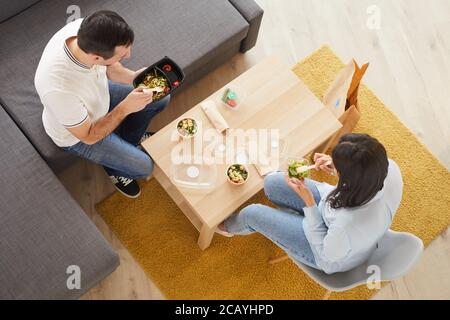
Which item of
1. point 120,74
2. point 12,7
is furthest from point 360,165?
point 12,7

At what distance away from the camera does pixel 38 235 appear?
6.77 ft

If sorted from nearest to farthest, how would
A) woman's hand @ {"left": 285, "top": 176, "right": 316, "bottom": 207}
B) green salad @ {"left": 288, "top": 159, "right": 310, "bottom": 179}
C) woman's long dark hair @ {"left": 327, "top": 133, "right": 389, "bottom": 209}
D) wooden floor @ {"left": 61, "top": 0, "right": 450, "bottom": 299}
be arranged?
woman's long dark hair @ {"left": 327, "top": 133, "right": 389, "bottom": 209}
woman's hand @ {"left": 285, "top": 176, "right": 316, "bottom": 207}
green salad @ {"left": 288, "top": 159, "right": 310, "bottom": 179}
wooden floor @ {"left": 61, "top": 0, "right": 450, "bottom": 299}

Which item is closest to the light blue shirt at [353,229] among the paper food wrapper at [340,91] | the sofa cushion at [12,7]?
the paper food wrapper at [340,91]

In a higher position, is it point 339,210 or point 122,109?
point 122,109

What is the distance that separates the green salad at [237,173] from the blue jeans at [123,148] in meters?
0.46

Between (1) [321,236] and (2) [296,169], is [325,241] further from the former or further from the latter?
(2) [296,169]

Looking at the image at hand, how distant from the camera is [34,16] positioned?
240 cm

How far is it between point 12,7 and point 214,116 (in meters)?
1.16

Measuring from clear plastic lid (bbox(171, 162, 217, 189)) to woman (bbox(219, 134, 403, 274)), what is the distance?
0.23 metres

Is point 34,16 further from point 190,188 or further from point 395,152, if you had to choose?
point 395,152

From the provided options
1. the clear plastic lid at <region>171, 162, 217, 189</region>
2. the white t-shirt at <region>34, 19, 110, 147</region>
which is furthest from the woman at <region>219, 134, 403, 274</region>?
the white t-shirt at <region>34, 19, 110, 147</region>

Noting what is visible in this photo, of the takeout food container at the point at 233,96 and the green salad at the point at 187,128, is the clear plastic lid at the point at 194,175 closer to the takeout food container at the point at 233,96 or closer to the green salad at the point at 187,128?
the green salad at the point at 187,128

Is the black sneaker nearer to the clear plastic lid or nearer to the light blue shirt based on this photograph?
the clear plastic lid

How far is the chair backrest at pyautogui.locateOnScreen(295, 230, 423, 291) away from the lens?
1808 mm
